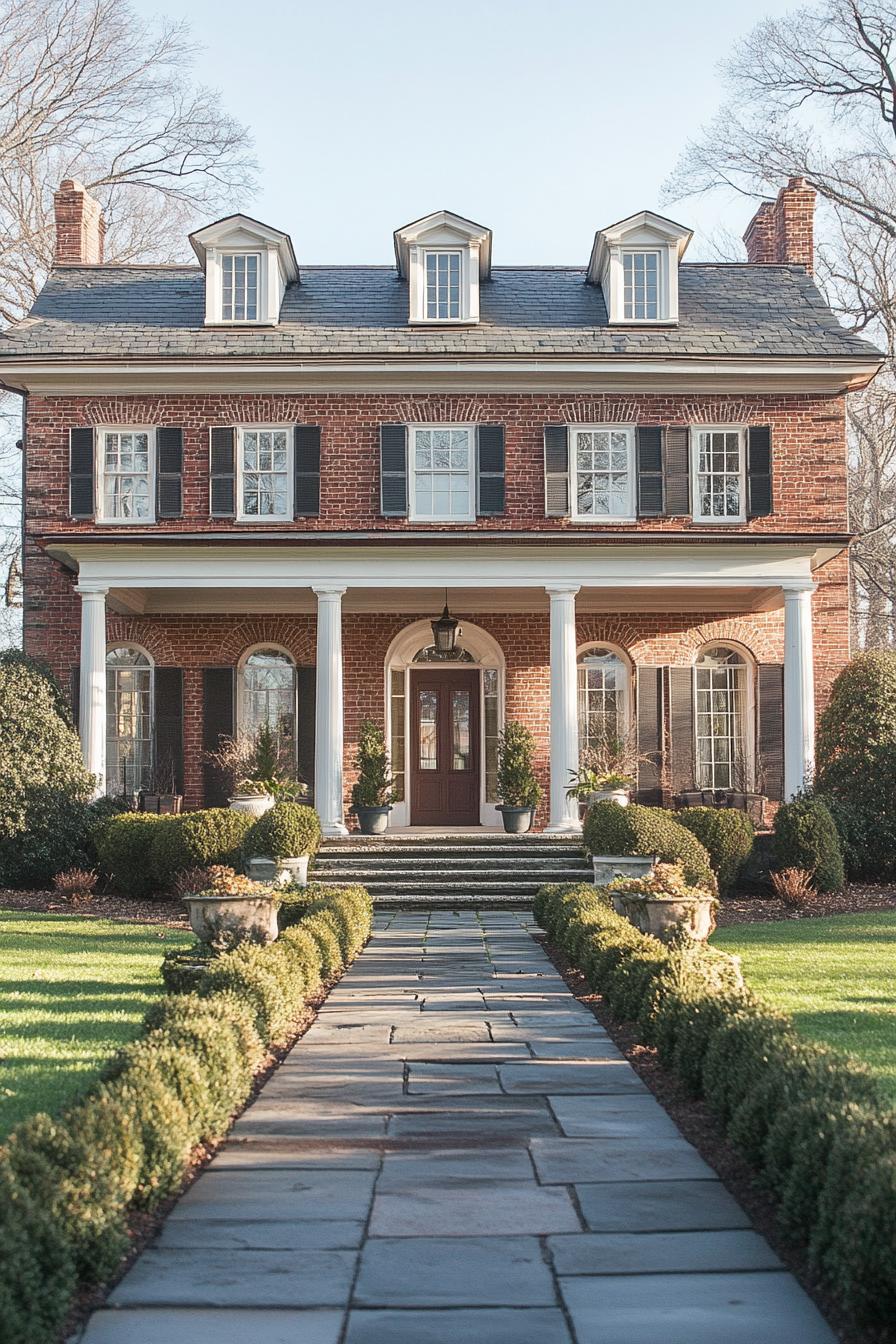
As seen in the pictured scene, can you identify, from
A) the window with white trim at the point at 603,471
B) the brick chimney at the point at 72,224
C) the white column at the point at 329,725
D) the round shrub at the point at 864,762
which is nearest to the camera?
the round shrub at the point at 864,762

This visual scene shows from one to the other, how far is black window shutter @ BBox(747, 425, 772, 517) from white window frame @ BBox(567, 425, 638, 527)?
5.70 feet

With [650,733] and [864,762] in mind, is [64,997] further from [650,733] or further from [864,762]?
[650,733]

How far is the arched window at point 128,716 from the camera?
21.3 m

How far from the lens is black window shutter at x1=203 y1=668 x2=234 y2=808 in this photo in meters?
20.9

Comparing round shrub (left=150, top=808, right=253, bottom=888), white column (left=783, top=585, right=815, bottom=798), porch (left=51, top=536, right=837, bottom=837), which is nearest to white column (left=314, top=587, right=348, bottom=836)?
porch (left=51, top=536, right=837, bottom=837)

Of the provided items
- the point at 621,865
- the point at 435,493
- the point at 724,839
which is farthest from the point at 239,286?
the point at 724,839

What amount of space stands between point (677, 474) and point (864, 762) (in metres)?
5.52

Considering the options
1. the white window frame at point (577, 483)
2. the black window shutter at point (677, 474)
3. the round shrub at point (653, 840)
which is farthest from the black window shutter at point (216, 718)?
the black window shutter at point (677, 474)

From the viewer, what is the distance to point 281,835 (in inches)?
640

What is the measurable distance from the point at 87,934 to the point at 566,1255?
10051 millimetres

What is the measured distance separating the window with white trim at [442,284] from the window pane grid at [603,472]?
3.00 m

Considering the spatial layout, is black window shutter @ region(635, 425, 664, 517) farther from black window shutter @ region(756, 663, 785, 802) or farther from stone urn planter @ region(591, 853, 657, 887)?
stone urn planter @ region(591, 853, 657, 887)

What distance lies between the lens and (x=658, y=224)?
21.8 m

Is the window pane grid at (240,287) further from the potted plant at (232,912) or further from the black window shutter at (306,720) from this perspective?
the potted plant at (232,912)
